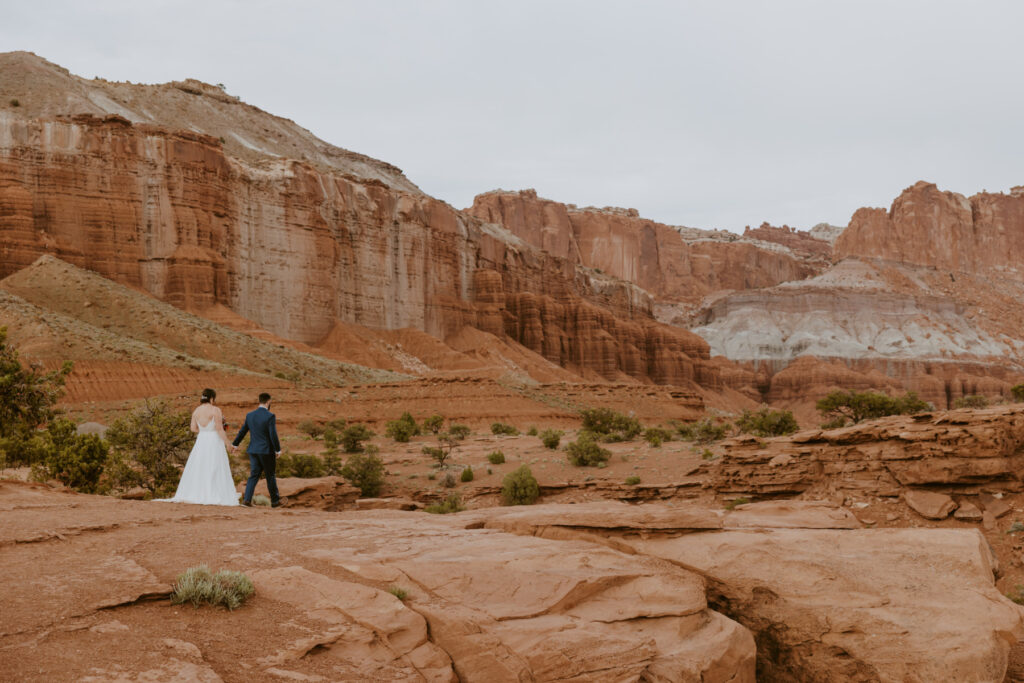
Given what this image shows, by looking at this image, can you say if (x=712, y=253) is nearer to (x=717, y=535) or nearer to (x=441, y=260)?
(x=441, y=260)

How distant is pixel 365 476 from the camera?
22.5 meters

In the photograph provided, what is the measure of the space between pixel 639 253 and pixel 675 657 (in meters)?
140

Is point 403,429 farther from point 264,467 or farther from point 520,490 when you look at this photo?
point 264,467

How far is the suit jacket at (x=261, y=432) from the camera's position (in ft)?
38.2

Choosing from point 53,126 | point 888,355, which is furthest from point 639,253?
point 53,126

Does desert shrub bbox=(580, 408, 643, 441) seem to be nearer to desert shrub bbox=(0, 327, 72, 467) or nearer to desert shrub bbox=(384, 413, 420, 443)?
desert shrub bbox=(384, 413, 420, 443)

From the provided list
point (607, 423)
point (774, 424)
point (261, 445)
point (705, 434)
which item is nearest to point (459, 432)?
point (607, 423)

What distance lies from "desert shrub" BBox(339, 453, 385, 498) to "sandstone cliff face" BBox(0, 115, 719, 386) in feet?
116

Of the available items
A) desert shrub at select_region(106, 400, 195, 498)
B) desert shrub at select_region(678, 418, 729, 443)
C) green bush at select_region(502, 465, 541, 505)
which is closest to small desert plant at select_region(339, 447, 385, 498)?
green bush at select_region(502, 465, 541, 505)

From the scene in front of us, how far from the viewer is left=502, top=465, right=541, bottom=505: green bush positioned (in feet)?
65.4

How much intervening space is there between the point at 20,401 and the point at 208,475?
972 cm

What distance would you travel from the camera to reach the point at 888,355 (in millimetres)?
101375

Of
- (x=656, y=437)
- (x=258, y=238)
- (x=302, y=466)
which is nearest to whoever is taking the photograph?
(x=302, y=466)

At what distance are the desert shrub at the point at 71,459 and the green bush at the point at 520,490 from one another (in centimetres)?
926
